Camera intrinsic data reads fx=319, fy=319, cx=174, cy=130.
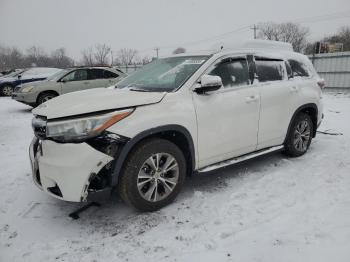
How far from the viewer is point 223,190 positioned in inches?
157

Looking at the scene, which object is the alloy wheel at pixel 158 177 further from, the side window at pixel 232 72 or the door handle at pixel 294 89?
the door handle at pixel 294 89

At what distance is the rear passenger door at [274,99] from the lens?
14.3 feet

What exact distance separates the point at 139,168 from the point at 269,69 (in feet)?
8.31

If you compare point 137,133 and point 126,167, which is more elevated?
point 137,133

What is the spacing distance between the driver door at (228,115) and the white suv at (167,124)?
1cm

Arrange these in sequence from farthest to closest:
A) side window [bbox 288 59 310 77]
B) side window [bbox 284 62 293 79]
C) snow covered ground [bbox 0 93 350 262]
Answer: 1. side window [bbox 288 59 310 77]
2. side window [bbox 284 62 293 79]
3. snow covered ground [bbox 0 93 350 262]

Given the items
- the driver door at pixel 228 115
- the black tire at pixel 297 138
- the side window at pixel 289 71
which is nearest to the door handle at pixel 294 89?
the side window at pixel 289 71

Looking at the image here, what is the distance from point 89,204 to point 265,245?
1953mm

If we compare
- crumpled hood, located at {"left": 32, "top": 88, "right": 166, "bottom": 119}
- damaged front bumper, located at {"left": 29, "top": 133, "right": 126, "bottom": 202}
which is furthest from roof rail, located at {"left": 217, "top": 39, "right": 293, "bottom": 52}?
damaged front bumper, located at {"left": 29, "top": 133, "right": 126, "bottom": 202}

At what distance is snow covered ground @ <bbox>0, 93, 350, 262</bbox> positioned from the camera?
2.76 meters

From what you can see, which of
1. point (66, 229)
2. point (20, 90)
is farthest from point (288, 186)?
point (20, 90)

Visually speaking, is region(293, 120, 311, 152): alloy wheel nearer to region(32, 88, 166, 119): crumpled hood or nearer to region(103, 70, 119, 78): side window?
region(32, 88, 166, 119): crumpled hood

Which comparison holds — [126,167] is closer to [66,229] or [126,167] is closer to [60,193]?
[60,193]

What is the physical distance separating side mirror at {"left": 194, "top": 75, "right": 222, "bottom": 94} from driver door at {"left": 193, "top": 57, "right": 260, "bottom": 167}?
0.06m
